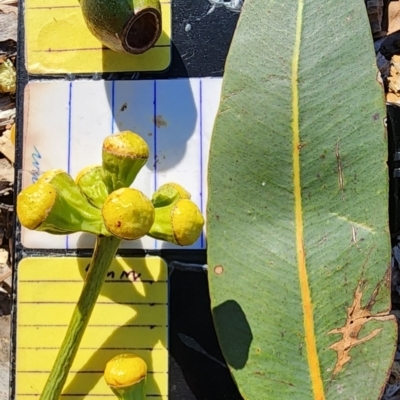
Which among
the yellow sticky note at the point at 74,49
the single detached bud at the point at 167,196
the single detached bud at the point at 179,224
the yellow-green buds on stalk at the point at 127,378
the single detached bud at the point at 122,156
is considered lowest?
the yellow-green buds on stalk at the point at 127,378

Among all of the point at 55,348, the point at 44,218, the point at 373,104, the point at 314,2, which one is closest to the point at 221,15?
the point at 314,2

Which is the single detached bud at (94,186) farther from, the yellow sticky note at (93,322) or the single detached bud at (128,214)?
the yellow sticky note at (93,322)

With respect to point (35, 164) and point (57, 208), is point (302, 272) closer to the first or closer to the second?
point (57, 208)

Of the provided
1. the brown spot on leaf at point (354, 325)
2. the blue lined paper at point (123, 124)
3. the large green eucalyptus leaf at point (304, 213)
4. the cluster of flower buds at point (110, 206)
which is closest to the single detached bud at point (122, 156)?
the cluster of flower buds at point (110, 206)

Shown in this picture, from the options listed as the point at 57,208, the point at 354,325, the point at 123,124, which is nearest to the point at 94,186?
the point at 57,208

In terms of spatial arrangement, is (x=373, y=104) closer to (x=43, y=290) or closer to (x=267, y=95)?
(x=267, y=95)

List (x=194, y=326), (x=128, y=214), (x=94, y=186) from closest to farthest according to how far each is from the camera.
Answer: (x=128, y=214) → (x=94, y=186) → (x=194, y=326)
